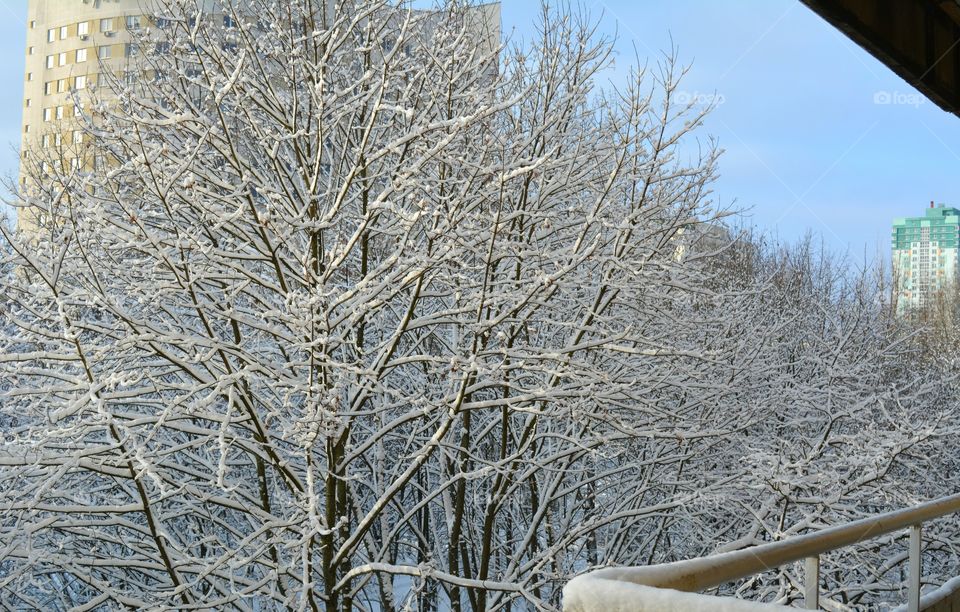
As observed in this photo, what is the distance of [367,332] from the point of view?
10.4 m

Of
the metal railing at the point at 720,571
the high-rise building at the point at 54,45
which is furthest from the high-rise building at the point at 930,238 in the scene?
the metal railing at the point at 720,571

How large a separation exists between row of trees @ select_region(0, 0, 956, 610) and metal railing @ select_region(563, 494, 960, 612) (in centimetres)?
405

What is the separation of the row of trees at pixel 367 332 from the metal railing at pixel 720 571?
4.05m

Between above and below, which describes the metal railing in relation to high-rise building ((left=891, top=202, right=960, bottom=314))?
below

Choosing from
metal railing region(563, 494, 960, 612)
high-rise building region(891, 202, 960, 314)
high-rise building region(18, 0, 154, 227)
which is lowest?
metal railing region(563, 494, 960, 612)

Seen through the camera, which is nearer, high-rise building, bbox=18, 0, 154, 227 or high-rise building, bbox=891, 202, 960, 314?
high-rise building, bbox=18, 0, 154, 227

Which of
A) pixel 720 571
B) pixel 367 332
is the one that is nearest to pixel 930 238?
pixel 367 332

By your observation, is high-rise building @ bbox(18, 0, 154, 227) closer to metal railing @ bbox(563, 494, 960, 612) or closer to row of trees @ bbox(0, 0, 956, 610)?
row of trees @ bbox(0, 0, 956, 610)

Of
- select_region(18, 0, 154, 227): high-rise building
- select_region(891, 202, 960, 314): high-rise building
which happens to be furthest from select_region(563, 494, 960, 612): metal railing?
select_region(891, 202, 960, 314): high-rise building

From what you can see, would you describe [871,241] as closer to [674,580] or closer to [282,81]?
[282,81]

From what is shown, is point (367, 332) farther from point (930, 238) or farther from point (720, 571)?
point (930, 238)

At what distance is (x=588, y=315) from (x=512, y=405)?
1256 millimetres

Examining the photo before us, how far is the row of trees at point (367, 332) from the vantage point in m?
6.84

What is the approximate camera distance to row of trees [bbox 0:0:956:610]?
684 cm
